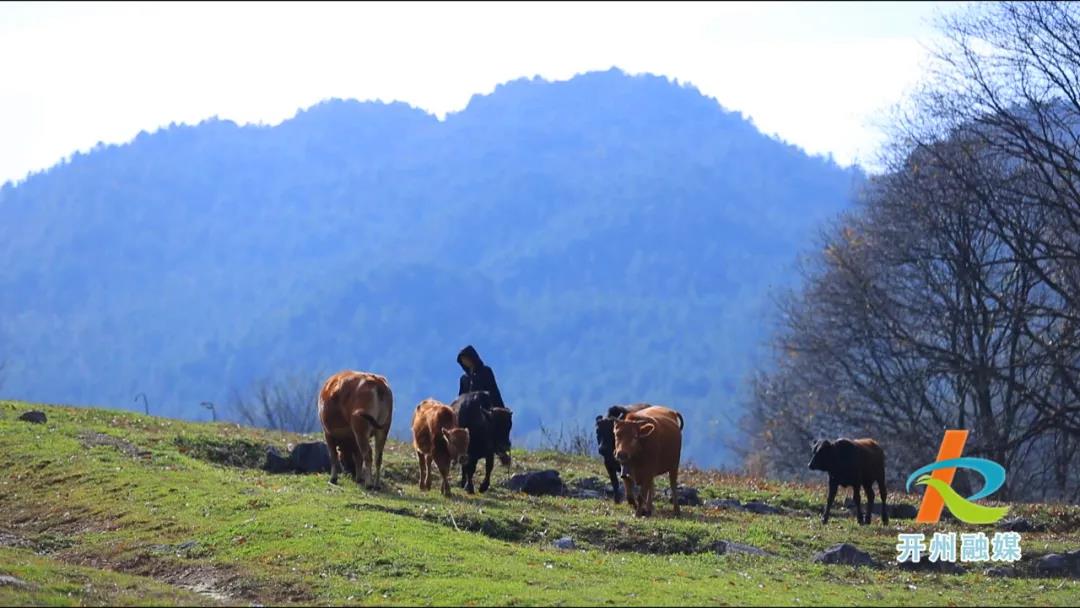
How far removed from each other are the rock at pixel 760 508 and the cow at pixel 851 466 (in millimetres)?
1795

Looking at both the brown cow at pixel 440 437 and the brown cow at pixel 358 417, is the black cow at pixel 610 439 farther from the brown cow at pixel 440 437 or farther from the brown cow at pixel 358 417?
the brown cow at pixel 358 417

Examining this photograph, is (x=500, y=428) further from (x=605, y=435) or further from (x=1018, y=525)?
(x=1018, y=525)

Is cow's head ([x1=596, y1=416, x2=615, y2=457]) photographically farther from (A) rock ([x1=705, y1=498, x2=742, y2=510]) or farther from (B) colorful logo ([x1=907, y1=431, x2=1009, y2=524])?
(B) colorful logo ([x1=907, y1=431, x2=1009, y2=524])

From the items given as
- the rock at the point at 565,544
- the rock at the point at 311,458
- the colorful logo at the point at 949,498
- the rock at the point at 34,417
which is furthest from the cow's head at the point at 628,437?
the rock at the point at 34,417

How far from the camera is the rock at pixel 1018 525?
79.4ft

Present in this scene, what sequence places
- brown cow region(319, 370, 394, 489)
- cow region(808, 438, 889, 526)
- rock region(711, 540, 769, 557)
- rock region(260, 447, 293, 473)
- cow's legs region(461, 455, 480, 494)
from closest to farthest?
rock region(711, 540, 769, 557) → brown cow region(319, 370, 394, 489) → cow region(808, 438, 889, 526) → cow's legs region(461, 455, 480, 494) → rock region(260, 447, 293, 473)

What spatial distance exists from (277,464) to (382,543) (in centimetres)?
982

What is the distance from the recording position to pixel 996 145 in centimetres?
3481

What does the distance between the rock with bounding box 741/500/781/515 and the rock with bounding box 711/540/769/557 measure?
6.28m

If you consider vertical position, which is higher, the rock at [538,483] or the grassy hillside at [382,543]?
the rock at [538,483]

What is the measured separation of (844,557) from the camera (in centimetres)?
1920

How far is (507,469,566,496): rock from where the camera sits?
26.2 metres

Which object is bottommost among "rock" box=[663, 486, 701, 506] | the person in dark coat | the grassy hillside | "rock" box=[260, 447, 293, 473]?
the grassy hillside

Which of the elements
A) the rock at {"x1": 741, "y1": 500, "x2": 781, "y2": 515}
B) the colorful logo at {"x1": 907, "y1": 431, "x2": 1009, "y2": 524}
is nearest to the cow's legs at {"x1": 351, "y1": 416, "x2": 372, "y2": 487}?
the rock at {"x1": 741, "y1": 500, "x2": 781, "y2": 515}
